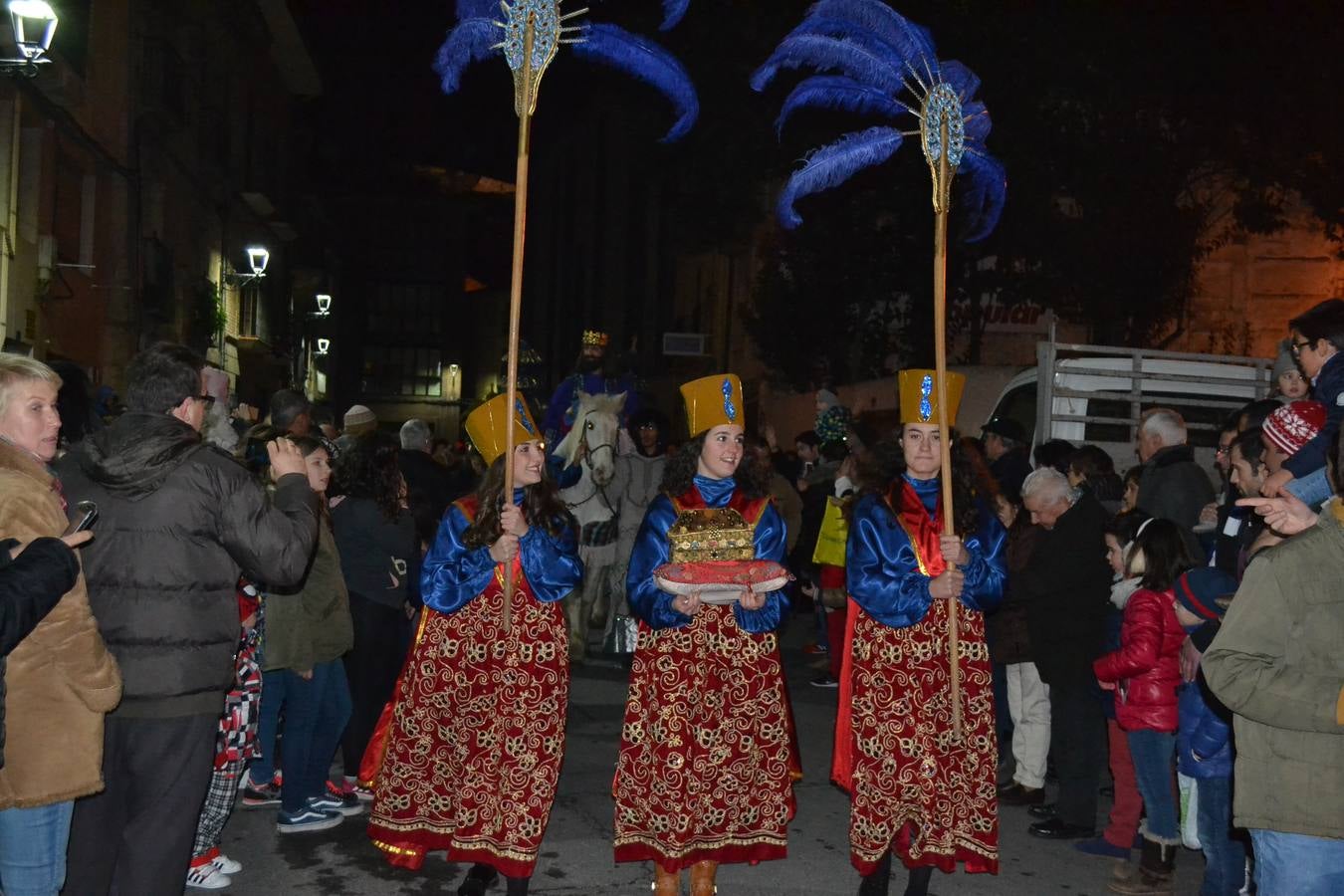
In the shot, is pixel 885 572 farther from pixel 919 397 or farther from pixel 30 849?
pixel 30 849

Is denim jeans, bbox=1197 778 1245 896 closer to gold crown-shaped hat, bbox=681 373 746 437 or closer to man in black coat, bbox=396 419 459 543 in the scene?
gold crown-shaped hat, bbox=681 373 746 437

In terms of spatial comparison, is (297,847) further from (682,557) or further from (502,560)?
(682,557)

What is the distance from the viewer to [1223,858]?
5.43 meters

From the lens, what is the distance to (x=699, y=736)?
5.31 m

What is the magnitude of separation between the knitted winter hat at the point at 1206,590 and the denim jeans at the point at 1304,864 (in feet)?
6.16

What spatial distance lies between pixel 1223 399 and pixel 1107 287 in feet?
19.3

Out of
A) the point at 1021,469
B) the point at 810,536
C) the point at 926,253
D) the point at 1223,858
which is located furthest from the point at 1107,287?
the point at 1223,858

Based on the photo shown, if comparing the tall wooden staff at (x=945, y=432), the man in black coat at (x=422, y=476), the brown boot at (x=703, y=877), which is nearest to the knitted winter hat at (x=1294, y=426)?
the tall wooden staff at (x=945, y=432)

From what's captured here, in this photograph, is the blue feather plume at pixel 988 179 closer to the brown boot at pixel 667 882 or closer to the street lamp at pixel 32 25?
the brown boot at pixel 667 882

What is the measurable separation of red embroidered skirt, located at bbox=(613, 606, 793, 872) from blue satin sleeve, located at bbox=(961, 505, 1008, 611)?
0.88 meters

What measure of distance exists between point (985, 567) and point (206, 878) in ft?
11.9

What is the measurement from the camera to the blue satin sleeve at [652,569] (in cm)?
532

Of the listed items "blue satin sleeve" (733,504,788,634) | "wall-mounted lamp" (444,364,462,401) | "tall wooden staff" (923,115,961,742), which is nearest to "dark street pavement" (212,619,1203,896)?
"tall wooden staff" (923,115,961,742)

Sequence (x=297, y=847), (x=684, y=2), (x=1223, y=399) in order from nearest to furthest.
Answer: (x=684, y=2) < (x=297, y=847) < (x=1223, y=399)
